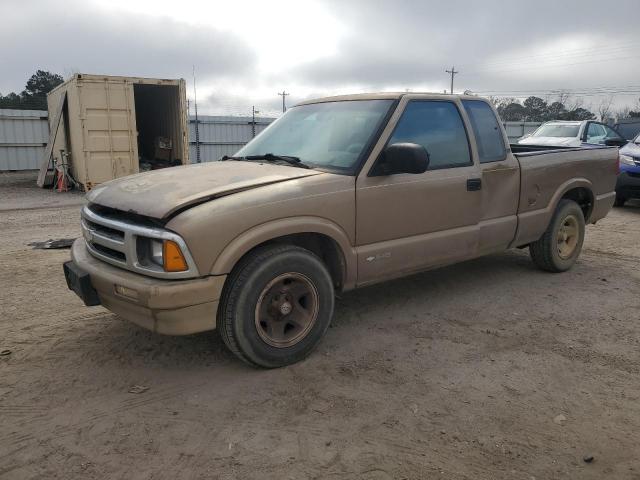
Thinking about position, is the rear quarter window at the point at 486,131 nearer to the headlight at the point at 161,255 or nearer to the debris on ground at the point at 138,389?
the headlight at the point at 161,255

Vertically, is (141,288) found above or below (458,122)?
below

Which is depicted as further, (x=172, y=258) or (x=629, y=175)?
(x=629, y=175)

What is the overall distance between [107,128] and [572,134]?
11.5 meters

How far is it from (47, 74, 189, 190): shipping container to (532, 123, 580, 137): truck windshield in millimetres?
9340

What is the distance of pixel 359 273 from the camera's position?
387 cm

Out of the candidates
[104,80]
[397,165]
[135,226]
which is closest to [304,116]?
[397,165]

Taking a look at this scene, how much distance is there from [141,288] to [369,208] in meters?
1.70

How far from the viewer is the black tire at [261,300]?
10.6 feet

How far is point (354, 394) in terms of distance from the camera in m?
3.20

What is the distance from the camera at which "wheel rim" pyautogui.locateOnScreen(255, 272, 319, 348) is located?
341cm

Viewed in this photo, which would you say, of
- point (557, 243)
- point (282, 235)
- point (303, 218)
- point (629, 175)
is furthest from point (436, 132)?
point (629, 175)

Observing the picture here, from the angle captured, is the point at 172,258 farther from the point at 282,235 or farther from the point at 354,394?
the point at 354,394

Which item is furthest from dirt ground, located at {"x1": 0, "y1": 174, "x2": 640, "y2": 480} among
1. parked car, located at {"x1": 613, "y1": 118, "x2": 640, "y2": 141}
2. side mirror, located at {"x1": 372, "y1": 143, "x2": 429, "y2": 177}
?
parked car, located at {"x1": 613, "y1": 118, "x2": 640, "y2": 141}

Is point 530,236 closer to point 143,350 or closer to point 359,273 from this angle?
point 359,273
